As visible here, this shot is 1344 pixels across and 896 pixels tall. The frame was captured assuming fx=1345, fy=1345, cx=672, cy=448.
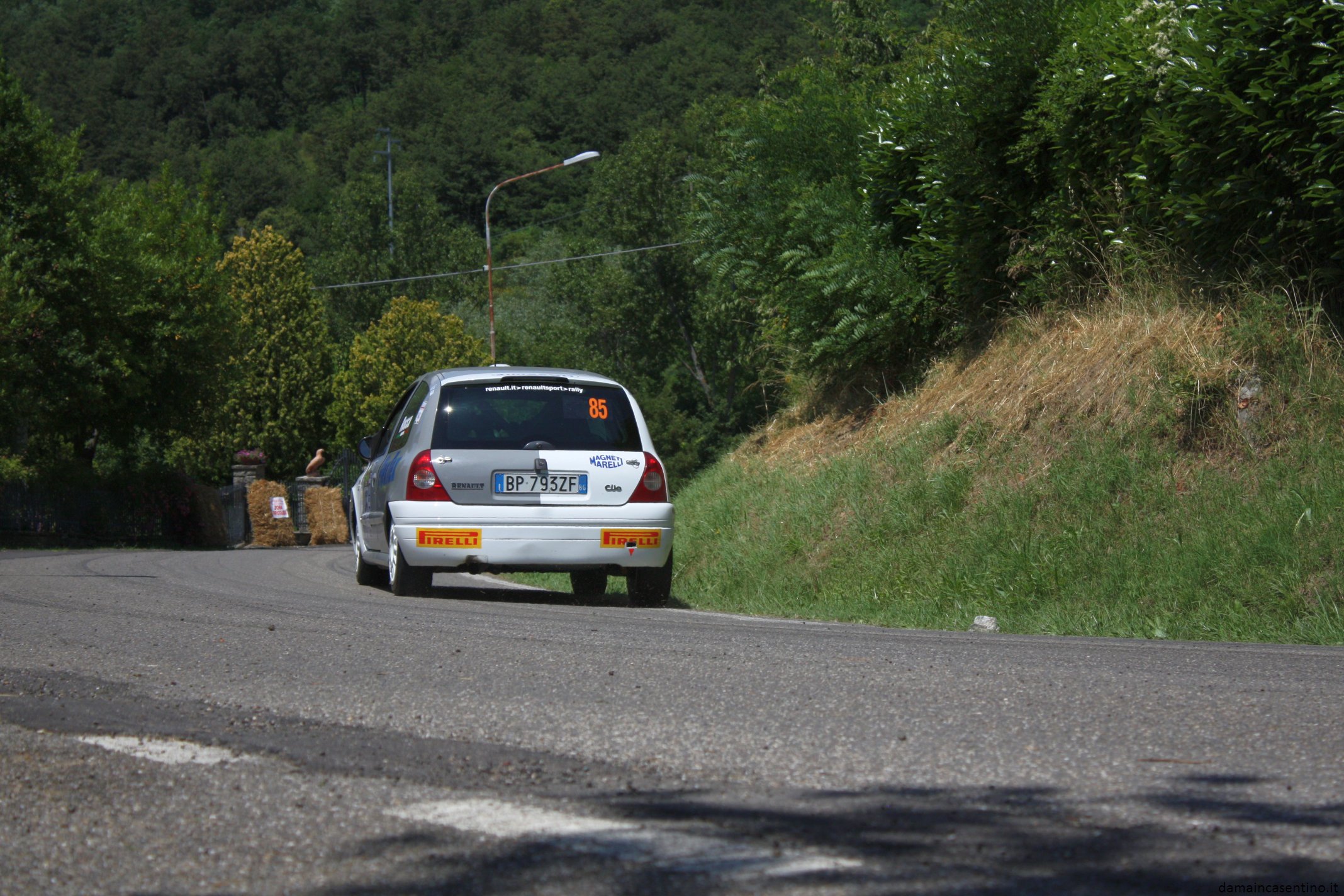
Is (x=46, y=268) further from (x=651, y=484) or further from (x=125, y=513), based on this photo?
(x=651, y=484)

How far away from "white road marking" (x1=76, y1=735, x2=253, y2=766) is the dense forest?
7809 mm

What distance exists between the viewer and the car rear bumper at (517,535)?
378 inches

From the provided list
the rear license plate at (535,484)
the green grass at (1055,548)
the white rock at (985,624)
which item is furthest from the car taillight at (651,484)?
the white rock at (985,624)

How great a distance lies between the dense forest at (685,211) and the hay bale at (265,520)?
2.83m

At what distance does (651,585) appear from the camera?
1014cm

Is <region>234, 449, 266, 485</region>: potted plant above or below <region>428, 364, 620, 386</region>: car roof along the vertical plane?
below

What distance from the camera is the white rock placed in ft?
28.5

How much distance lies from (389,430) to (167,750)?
26.5 ft

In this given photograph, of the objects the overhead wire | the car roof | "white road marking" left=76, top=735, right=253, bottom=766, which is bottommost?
the overhead wire

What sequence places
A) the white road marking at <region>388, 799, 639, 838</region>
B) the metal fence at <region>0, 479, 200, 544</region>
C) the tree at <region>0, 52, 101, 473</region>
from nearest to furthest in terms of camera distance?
the white road marking at <region>388, 799, 639, 838</region> → the tree at <region>0, 52, 101, 473</region> → the metal fence at <region>0, 479, 200, 544</region>

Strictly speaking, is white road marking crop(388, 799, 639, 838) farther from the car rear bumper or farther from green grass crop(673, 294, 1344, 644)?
the car rear bumper

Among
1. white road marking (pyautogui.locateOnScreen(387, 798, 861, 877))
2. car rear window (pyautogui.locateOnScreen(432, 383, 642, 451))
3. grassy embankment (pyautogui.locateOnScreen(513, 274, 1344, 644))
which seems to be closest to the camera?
white road marking (pyautogui.locateOnScreen(387, 798, 861, 877))

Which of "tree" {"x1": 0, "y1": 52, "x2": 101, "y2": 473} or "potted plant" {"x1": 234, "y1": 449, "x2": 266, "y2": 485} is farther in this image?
"potted plant" {"x1": 234, "y1": 449, "x2": 266, "y2": 485}

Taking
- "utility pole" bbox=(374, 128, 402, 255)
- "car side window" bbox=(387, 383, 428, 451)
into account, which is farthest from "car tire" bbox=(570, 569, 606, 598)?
"utility pole" bbox=(374, 128, 402, 255)
